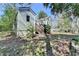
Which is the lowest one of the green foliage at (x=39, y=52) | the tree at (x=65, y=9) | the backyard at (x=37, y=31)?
the green foliage at (x=39, y=52)

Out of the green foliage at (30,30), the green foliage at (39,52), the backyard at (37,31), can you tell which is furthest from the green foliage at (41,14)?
the green foliage at (39,52)

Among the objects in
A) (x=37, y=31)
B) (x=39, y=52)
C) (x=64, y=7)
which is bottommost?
(x=39, y=52)

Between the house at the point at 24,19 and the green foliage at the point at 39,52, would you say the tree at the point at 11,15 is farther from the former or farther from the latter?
the green foliage at the point at 39,52

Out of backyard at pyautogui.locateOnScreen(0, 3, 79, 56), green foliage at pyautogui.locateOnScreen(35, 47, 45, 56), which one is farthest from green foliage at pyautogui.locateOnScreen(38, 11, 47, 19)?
green foliage at pyautogui.locateOnScreen(35, 47, 45, 56)

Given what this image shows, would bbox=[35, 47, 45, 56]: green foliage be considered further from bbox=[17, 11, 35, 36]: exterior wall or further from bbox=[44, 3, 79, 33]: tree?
bbox=[44, 3, 79, 33]: tree

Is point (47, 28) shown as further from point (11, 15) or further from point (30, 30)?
point (11, 15)

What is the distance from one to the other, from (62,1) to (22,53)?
1.98ft

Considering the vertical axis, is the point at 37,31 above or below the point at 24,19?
below

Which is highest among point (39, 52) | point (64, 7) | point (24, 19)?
point (64, 7)

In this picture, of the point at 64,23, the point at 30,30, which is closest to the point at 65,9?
the point at 64,23

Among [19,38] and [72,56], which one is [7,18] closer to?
[19,38]

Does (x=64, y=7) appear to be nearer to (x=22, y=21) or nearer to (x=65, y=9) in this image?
(x=65, y=9)

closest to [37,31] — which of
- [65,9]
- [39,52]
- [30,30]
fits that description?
[30,30]

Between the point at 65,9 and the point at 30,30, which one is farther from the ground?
the point at 65,9
